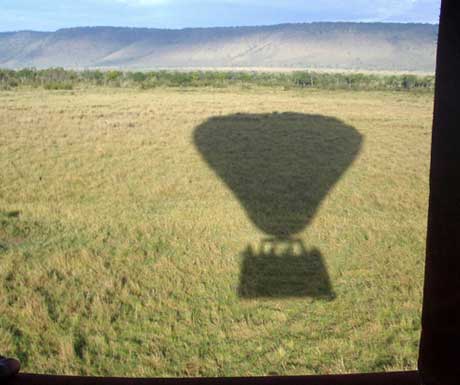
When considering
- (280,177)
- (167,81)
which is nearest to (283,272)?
(280,177)

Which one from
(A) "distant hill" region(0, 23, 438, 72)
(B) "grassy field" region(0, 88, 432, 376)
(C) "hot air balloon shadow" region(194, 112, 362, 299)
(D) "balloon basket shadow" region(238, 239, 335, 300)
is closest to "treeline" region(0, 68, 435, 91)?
(C) "hot air balloon shadow" region(194, 112, 362, 299)

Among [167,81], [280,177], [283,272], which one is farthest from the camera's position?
[167,81]

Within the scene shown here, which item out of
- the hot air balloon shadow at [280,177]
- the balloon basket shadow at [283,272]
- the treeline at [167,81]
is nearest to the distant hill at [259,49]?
the treeline at [167,81]

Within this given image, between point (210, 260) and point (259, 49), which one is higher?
point (259, 49)

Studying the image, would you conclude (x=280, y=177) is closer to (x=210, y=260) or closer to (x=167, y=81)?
(x=210, y=260)

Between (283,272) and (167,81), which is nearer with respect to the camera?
(283,272)

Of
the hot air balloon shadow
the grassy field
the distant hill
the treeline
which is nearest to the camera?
the grassy field

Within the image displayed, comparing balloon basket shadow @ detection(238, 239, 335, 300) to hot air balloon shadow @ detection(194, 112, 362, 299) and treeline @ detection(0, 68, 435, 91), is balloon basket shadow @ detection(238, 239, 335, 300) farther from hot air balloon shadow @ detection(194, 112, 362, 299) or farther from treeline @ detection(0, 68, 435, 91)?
treeline @ detection(0, 68, 435, 91)
